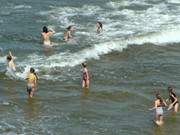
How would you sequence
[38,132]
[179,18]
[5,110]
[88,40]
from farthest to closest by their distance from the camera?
1. [179,18]
2. [88,40]
3. [5,110]
4. [38,132]

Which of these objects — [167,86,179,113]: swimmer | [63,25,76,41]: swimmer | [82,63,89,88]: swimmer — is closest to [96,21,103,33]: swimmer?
[63,25,76,41]: swimmer

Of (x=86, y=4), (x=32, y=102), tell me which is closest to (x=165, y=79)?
(x=32, y=102)

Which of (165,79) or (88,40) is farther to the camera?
(88,40)

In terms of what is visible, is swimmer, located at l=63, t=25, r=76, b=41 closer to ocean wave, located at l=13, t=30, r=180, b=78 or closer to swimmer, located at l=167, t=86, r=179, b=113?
ocean wave, located at l=13, t=30, r=180, b=78

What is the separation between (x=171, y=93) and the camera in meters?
24.6

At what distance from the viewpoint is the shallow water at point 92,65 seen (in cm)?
2302

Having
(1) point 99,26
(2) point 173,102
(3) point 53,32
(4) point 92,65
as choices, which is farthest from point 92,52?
(2) point 173,102

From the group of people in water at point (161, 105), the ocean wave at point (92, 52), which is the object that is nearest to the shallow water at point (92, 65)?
the ocean wave at point (92, 52)

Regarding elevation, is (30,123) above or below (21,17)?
below

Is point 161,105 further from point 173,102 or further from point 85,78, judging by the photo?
point 85,78

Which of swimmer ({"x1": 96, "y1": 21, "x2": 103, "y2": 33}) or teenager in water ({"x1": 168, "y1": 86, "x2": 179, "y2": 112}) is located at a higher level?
swimmer ({"x1": 96, "y1": 21, "x2": 103, "y2": 33})

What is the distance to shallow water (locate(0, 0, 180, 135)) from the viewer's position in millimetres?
23016

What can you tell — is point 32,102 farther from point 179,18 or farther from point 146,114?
point 179,18

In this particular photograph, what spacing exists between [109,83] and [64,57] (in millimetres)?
5021
